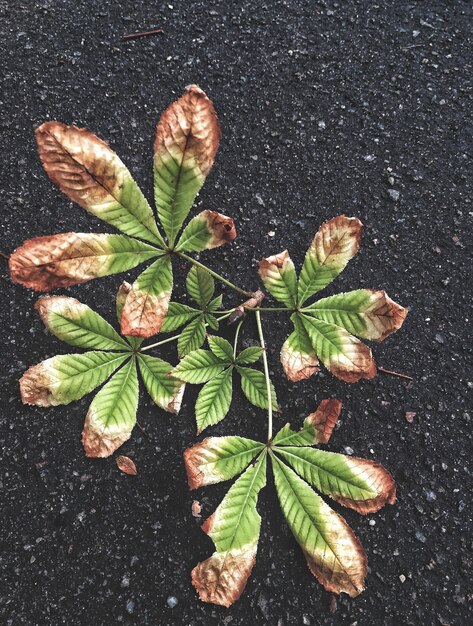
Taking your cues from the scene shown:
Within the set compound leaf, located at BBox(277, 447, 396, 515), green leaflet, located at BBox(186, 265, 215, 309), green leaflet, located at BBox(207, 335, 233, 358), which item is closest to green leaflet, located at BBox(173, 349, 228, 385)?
green leaflet, located at BBox(207, 335, 233, 358)

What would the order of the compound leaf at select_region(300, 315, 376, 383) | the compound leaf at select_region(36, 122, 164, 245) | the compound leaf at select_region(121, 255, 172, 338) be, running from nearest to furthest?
the compound leaf at select_region(36, 122, 164, 245) < the compound leaf at select_region(121, 255, 172, 338) < the compound leaf at select_region(300, 315, 376, 383)

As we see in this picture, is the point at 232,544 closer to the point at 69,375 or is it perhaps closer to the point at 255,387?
the point at 255,387

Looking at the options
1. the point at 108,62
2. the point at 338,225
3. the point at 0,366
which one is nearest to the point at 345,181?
the point at 338,225

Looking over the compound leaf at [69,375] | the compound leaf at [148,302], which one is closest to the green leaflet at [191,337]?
the compound leaf at [69,375]

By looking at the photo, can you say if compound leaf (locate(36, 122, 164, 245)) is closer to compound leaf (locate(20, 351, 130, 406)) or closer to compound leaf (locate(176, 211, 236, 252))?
compound leaf (locate(176, 211, 236, 252))

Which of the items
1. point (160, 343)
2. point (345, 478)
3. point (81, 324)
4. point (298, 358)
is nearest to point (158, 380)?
point (160, 343)
